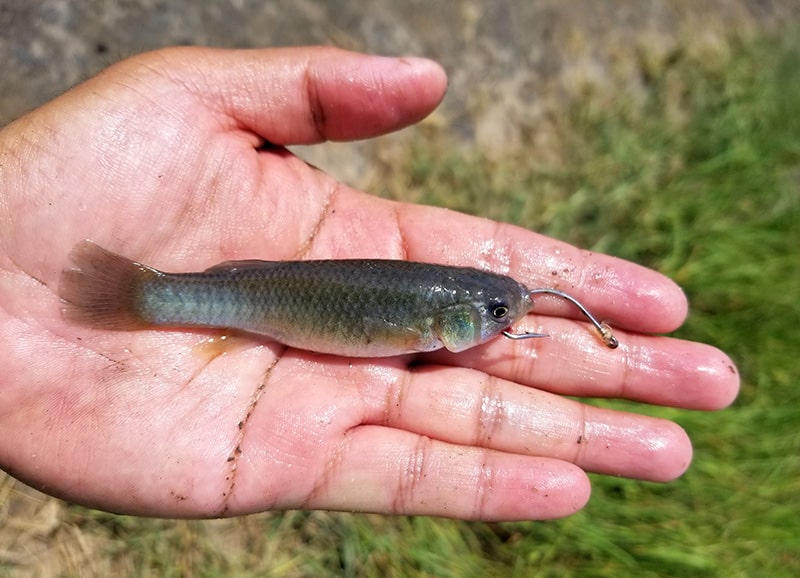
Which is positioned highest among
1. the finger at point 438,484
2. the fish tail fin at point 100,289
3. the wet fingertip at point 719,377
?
the wet fingertip at point 719,377

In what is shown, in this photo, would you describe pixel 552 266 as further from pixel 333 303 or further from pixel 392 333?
pixel 333 303

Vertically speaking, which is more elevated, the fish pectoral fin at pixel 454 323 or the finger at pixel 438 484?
the fish pectoral fin at pixel 454 323

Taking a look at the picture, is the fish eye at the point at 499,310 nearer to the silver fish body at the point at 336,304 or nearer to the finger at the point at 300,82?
the silver fish body at the point at 336,304

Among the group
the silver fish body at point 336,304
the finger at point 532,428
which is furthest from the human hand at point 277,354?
the silver fish body at point 336,304

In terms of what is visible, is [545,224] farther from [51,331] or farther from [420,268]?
[51,331]

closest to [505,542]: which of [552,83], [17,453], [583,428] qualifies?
[583,428]

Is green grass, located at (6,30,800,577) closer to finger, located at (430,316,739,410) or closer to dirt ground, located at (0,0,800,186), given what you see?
dirt ground, located at (0,0,800,186)

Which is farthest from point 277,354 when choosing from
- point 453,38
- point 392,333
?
point 453,38
